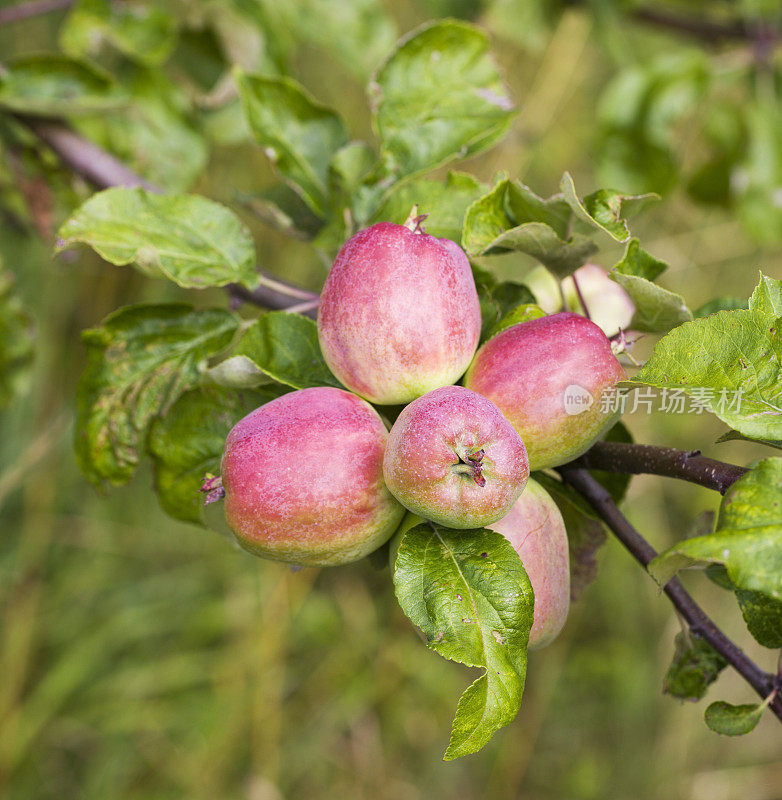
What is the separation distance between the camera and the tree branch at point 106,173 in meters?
0.77

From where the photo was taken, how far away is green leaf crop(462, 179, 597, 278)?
0.61 metres

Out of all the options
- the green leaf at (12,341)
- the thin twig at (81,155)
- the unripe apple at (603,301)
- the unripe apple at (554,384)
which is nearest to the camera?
the unripe apple at (554,384)

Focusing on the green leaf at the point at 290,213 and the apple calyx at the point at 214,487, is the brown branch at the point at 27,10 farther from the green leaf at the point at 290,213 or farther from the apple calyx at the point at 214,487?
the apple calyx at the point at 214,487

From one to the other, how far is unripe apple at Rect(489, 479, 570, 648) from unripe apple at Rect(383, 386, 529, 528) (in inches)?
2.7

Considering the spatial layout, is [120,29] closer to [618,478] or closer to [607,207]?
[607,207]

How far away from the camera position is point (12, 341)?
114 cm

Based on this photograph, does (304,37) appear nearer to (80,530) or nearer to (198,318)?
(198,318)

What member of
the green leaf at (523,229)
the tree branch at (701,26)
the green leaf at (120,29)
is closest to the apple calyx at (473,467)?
the green leaf at (523,229)

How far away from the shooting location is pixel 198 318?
80 cm

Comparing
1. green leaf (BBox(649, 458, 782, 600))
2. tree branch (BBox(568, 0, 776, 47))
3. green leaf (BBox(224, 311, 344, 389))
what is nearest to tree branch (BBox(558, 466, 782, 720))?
green leaf (BBox(649, 458, 782, 600))

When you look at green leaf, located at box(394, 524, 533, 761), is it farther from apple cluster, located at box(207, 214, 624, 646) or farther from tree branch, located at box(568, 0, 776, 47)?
tree branch, located at box(568, 0, 776, 47)

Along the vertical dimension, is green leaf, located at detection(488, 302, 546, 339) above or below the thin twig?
above

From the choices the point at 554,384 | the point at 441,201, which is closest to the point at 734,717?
the point at 554,384

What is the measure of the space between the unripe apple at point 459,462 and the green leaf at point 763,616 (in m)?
0.20
